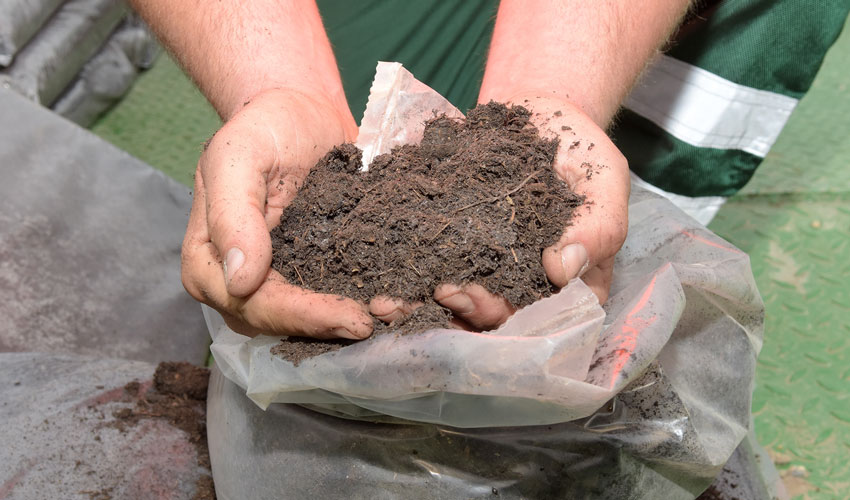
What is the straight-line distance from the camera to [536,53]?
3.22 feet

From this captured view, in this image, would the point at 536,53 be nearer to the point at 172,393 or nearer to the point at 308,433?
the point at 308,433

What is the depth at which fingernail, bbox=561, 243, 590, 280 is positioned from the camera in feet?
2.24

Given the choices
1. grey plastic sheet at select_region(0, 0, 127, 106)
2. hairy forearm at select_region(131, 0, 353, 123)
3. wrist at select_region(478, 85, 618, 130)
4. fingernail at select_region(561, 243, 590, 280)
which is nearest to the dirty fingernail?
fingernail at select_region(561, 243, 590, 280)

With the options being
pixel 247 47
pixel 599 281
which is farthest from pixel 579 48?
pixel 247 47

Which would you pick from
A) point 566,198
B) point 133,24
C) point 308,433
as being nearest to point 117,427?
point 308,433

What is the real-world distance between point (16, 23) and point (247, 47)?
1078mm

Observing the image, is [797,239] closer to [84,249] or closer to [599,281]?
[599,281]

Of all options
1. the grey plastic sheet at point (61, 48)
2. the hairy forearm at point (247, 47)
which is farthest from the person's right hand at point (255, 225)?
the grey plastic sheet at point (61, 48)

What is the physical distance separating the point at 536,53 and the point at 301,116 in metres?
0.38

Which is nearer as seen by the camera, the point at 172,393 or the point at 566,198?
the point at 566,198

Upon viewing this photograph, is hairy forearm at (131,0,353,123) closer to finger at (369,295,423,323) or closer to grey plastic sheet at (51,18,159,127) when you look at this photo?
finger at (369,295,423,323)

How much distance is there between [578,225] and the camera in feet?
2.28

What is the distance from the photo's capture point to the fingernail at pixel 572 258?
68 cm

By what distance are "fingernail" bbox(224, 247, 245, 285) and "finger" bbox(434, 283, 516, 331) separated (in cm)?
19
